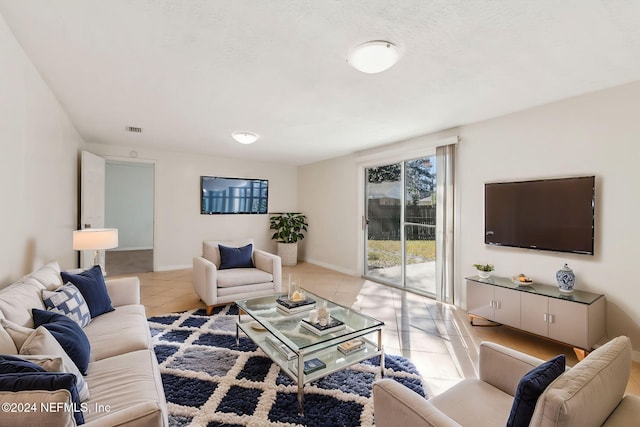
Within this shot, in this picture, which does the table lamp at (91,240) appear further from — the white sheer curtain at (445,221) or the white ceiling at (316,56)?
the white sheer curtain at (445,221)

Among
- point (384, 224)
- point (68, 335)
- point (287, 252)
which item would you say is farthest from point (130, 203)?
point (68, 335)

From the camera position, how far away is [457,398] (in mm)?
1370

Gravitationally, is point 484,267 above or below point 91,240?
below

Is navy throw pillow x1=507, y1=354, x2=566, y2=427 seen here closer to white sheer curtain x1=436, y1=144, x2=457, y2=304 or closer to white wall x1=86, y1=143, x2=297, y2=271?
white sheer curtain x1=436, y1=144, x2=457, y2=304

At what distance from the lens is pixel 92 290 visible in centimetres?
231

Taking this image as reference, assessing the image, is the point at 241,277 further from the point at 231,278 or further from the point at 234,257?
the point at 234,257

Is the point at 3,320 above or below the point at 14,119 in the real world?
below

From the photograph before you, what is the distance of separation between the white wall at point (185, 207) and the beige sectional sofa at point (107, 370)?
353 centimetres

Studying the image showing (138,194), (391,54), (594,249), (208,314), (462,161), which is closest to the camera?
(391,54)

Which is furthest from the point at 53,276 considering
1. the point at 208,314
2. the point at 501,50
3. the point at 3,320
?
the point at 501,50

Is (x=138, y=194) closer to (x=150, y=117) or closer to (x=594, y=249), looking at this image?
(x=150, y=117)

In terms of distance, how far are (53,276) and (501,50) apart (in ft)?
11.9

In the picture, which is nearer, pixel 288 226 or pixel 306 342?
pixel 306 342

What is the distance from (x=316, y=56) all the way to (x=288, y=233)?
4900mm
